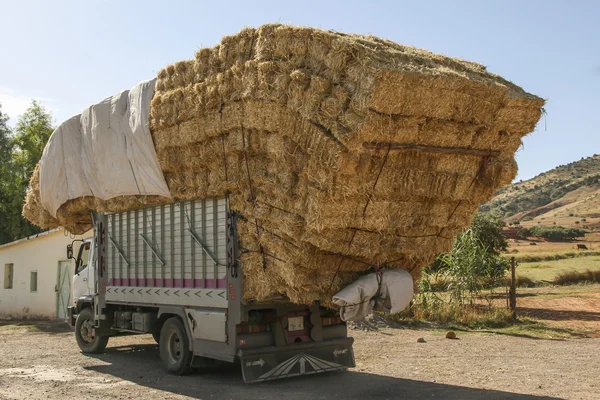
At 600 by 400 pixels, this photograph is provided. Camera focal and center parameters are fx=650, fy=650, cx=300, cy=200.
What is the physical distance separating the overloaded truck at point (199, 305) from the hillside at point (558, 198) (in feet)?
252

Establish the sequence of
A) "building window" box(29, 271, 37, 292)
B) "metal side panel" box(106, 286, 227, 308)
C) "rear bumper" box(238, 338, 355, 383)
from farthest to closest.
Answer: "building window" box(29, 271, 37, 292), "metal side panel" box(106, 286, 227, 308), "rear bumper" box(238, 338, 355, 383)

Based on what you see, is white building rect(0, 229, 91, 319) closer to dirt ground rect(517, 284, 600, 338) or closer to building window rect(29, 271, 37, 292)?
building window rect(29, 271, 37, 292)

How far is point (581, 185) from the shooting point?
343 feet

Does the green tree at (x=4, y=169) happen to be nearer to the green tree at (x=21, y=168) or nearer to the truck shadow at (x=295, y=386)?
the green tree at (x=21, y=168)

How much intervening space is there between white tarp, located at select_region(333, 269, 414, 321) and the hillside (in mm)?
78290

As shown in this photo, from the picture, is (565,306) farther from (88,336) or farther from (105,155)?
(105,155)

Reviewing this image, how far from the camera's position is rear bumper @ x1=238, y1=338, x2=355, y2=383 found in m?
9.90

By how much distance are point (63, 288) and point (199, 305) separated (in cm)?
1362

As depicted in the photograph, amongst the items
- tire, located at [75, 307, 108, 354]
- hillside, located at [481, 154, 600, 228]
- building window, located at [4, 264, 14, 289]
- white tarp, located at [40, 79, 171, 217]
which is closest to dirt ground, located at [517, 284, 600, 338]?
tire, located at [75, 307, 108, 354]

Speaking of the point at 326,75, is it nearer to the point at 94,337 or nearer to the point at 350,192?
the point at 350,192

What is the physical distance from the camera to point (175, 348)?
38.1 feet

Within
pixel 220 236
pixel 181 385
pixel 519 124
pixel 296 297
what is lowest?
pixel 181 385

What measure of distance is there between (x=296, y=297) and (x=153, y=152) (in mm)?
3880

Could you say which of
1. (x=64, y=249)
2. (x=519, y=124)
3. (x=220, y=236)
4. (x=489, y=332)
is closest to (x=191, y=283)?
(x=220, y=236)
